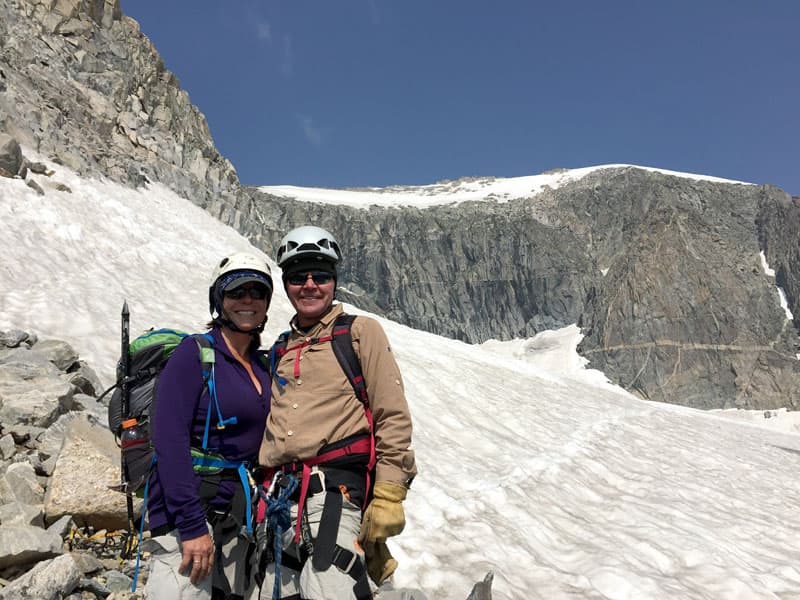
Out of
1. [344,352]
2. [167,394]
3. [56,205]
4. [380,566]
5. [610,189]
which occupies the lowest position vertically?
[380,566]

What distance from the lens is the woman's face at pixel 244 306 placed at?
11.1ft

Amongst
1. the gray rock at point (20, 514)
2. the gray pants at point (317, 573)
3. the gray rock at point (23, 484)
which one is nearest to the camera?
the gray pants at point (317, 573)

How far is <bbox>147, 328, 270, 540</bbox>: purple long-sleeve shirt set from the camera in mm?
2854

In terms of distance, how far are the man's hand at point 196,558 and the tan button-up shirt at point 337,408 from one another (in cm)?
54

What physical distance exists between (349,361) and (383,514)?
923mm

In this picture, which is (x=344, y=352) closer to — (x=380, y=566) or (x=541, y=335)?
(x=380, y=566)

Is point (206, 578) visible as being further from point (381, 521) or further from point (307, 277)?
point (307, 277)

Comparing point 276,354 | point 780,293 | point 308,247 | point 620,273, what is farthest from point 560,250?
point 276,354

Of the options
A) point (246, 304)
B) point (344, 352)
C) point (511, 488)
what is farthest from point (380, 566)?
point (511, 488)

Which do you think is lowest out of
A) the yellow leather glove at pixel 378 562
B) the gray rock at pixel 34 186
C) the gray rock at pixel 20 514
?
the gray rock at pixel 20 514

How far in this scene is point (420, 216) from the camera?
5271 inches

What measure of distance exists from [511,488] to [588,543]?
5.99 feet

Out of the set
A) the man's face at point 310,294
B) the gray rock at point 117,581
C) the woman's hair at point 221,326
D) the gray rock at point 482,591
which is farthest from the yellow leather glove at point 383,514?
the gray rock at point 117,581

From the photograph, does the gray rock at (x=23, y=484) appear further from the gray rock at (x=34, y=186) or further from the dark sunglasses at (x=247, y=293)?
the gray rock at (x=34, y=186)
